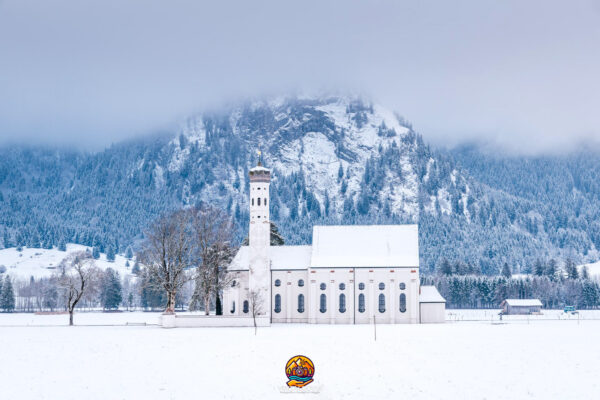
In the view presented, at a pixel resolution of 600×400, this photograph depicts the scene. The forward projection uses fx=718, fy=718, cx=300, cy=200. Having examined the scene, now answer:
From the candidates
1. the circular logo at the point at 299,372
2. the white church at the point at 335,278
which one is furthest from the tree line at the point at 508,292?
the circular logo at the point at 299,372

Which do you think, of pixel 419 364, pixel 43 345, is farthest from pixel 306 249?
pixel 419 364

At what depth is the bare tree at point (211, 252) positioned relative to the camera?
283ft

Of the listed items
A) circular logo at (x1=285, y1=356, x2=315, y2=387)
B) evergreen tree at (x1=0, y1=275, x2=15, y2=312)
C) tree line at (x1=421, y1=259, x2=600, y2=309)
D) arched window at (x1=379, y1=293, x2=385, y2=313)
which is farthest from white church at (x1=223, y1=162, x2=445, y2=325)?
evergreen tree at (x1=0, y1=275, x2=15, y2=312)

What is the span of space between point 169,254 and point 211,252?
7.50 meters

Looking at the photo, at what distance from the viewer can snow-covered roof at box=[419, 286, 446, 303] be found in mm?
92312

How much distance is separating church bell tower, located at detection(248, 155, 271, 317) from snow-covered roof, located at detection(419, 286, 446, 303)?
20.1m

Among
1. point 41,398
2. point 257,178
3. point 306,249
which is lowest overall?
point 41,398

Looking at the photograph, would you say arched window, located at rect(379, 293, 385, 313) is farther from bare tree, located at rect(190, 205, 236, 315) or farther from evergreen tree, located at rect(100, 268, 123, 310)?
evergreen tree, located at rect(100, 268, 123, 310)

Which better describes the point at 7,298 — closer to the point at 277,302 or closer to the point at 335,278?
the point at 277,302

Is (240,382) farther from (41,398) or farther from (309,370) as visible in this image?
(41,398)

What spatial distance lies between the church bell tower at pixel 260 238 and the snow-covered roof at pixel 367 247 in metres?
6.45

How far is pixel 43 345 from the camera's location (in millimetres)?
50812

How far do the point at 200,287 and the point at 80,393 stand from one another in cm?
6341

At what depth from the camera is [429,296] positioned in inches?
3684
